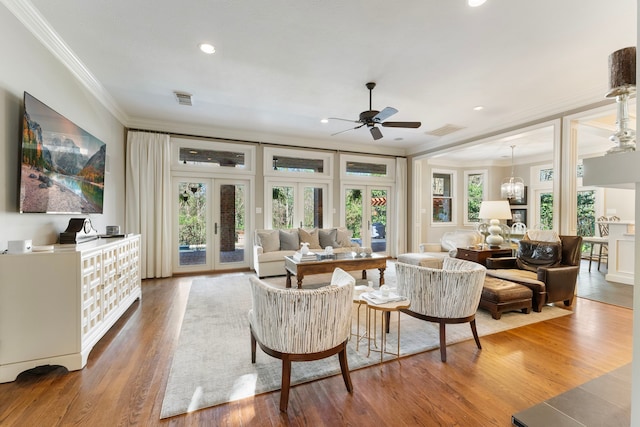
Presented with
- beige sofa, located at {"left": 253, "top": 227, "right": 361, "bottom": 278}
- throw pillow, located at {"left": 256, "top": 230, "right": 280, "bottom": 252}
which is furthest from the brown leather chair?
throw pillow, located at {"left": 256, "top": 230, "right": 280, "bottom": 252}

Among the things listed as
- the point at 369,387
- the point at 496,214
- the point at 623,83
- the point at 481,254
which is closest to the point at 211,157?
the point at 369,387

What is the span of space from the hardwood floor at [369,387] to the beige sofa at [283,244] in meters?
2.39

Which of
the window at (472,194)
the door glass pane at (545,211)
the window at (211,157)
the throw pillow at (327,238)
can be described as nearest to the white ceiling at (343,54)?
the window at (211,157)

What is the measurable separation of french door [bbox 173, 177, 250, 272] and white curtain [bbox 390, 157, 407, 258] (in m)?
3.89

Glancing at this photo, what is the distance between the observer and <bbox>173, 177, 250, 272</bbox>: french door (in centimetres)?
562

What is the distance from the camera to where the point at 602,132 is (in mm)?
4949

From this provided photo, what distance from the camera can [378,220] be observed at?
748cm

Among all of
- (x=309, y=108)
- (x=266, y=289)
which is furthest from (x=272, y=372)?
(x=309, y=108)

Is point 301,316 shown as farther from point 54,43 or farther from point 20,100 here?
point 54,43

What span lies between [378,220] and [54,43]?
21.7ft

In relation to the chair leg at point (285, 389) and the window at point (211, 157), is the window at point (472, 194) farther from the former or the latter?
the chair leg at point (285, 389)

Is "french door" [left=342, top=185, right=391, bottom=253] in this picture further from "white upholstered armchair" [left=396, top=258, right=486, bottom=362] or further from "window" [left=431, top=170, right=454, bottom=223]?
"white upholstered armchair" [left=396, top=258, right=486, bottom=362]

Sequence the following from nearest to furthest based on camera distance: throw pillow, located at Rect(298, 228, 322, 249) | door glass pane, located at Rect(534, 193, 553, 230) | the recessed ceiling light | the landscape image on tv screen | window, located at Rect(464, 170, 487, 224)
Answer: the landscape image on tv screen → the recessed ceiling light → throw pillow, located at Rect(298, 228, 322, 249) → door glass pane, located at Rect(534, 193, 553, 230) → window, located at Rect(464, 170, 487, 224)

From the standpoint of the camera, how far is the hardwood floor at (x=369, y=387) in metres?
1.75
